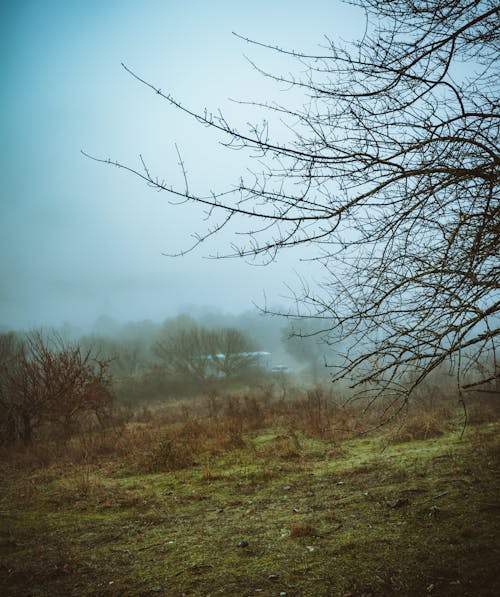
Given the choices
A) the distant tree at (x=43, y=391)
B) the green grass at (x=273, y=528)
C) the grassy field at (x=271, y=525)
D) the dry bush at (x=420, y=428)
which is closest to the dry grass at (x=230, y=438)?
the dry bush at (x=420, y=428)

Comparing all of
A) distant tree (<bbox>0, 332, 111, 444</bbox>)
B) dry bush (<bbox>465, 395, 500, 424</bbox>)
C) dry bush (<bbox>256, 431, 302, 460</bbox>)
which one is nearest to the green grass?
dry bush (<bbox>256, 431, 302, 460</bbox>)

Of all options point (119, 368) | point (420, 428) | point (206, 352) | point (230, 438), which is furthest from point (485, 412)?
point (119, 368)

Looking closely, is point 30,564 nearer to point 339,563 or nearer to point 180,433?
point 339,563

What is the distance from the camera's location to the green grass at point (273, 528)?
10.6 feet

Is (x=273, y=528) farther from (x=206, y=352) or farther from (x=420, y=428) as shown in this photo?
(x=206, y=352)

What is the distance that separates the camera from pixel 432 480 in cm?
548

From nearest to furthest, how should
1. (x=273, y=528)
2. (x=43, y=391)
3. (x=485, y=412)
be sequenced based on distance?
(x=273, y=528) < (x=485, y=412) < (x=43, y=391)

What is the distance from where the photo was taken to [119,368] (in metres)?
40.1

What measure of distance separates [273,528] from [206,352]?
115ft

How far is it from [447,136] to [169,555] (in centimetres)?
457

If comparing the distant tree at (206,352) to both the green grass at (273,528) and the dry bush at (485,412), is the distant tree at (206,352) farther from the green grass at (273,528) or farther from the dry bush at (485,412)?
the green grass at (273,528)

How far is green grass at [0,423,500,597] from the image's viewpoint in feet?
10.6

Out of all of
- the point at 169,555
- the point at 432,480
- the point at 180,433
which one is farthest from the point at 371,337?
the point at 180,433

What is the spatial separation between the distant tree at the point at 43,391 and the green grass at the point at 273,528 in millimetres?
5872
